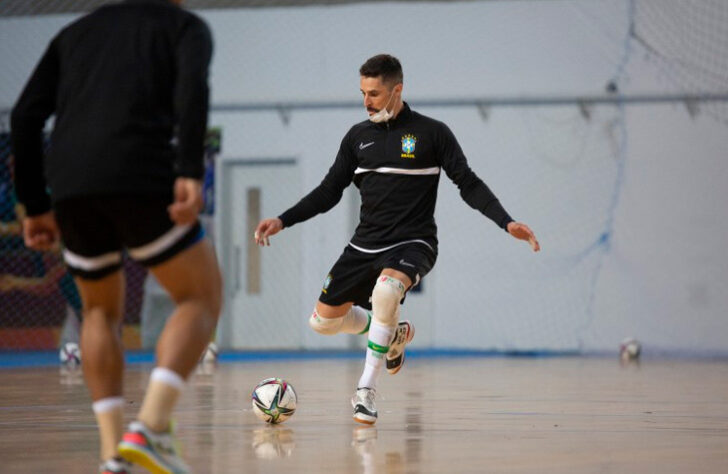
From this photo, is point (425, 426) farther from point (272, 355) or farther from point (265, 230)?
point (272, 355)

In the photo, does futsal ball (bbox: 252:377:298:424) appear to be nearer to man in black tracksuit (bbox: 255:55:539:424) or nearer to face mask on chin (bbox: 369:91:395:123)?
man in black tracksuit (bbox: 255:55:539:424)

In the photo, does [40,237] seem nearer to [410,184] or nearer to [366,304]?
[410,184]

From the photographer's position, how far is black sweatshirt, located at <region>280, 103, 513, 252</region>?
18.1 feet

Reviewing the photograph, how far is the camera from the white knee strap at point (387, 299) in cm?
518

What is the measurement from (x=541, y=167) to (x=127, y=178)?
10.9 meters

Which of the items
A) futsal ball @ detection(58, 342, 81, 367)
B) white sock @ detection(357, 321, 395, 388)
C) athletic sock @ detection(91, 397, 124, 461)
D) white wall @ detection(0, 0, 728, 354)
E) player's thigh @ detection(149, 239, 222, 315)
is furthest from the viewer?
white wall @ detection(0, 0, 728, 354)

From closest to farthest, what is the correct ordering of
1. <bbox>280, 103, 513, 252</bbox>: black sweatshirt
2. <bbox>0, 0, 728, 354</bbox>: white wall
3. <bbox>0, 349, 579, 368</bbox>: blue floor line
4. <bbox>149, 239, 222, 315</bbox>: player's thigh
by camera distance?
<bbox>149, 239, 222, 315</bbox>: player's thigh
<bbox>280, 103, 513, 252</bbox>: black sweatshirt
<bbox>0, 349, 579, 368</bbox>: blue floor line
<bbox>0, 0, 728, 354</bbox>: white wall

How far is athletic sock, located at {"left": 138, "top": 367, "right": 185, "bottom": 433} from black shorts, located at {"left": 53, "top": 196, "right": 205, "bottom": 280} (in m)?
0.30

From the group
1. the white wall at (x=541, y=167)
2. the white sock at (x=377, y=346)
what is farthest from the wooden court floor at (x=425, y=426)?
the white wall at (x=541, y=167)

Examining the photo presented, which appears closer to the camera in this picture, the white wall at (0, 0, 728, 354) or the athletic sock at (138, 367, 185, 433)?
the athletic sock at (138, 367, 185, 433)

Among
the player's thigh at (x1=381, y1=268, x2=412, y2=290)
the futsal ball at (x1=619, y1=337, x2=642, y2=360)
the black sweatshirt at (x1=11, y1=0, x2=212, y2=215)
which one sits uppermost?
the black sweatshirt at (x1=11, y1=0, x2=212, y2=215)

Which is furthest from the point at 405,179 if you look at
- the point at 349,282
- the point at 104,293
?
the point at 104,293

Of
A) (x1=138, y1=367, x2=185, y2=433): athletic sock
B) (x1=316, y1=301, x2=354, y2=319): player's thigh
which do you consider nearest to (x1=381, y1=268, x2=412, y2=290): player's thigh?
(x1=316, y1=301, x2=354, y2=319): player's thigh

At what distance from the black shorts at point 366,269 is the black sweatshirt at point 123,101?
2.40 metres
